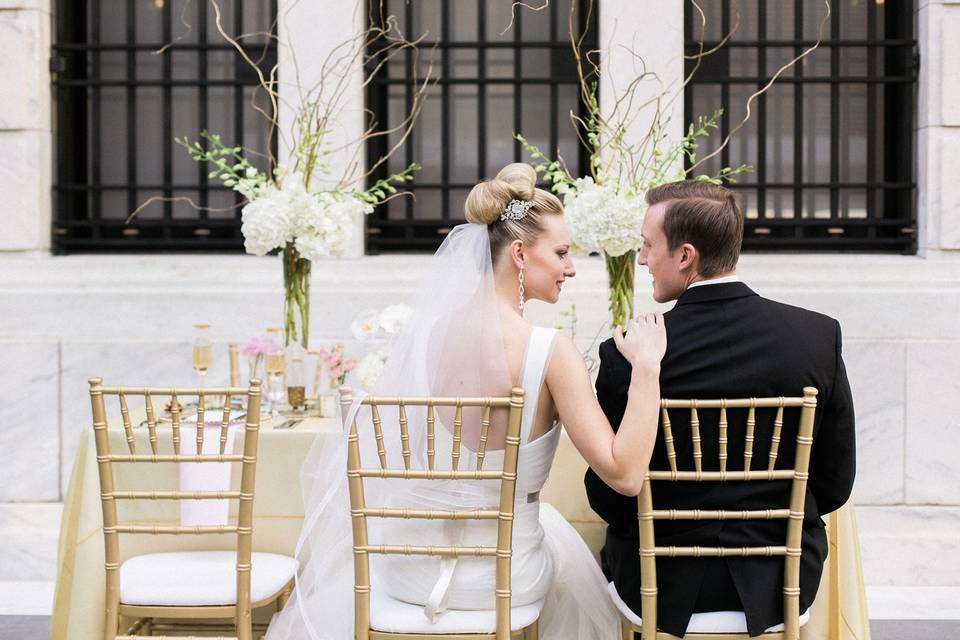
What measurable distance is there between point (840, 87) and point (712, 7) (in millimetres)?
872

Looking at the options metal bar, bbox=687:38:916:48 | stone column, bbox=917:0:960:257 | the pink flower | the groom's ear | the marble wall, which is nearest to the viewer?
the groom's ear

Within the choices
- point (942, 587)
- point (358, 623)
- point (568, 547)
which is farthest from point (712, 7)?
point (358, 623)

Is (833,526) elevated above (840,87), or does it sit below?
below

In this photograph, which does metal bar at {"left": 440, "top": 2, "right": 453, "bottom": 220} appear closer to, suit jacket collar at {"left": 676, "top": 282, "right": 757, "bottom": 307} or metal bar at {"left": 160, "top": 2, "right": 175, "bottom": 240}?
metal bar at {"left": 160, "top": 2, "right": 175, "bottom": 240}

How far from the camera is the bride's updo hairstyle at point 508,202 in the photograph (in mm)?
2547

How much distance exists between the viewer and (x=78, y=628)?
293 cm

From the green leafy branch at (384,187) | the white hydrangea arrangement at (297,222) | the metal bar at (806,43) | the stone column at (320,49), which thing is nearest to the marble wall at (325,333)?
the green leafy branch at (384,187)

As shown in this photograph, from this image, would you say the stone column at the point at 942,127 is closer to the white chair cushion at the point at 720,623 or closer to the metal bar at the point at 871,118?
the metal bar at the point at 871,118

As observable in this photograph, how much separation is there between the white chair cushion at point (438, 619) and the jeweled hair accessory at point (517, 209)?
3.29ft

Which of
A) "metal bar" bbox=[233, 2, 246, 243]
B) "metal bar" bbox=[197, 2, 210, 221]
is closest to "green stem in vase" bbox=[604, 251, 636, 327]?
"metal bar" bbox=[233, 2, 246, 243]

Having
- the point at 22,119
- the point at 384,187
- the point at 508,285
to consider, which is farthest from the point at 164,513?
the point at 22,119

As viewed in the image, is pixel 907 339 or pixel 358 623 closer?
pixel 358 623

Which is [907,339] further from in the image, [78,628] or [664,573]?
[78,628]

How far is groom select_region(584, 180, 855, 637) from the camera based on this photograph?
2273mm
